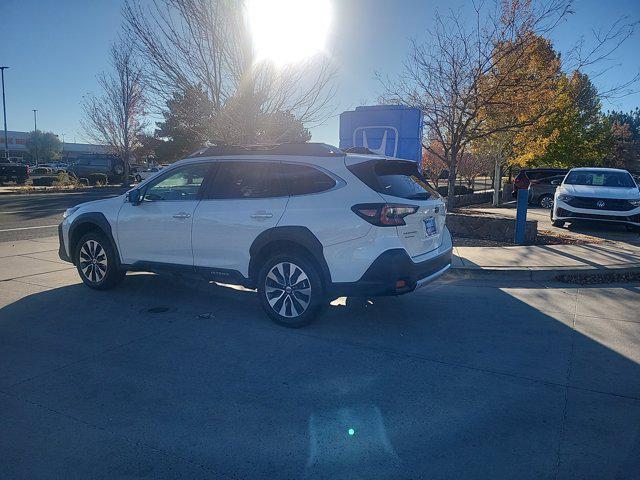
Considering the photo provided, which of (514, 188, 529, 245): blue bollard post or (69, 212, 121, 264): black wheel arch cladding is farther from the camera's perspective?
(514, 188, 529, 245): blue bollard post

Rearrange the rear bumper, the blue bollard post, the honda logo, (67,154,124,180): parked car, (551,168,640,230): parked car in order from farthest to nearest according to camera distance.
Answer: (67,154,124,180): parked car → (551,168,640,230): parked car → the honda logo → the blue bollard post → the rear bumper

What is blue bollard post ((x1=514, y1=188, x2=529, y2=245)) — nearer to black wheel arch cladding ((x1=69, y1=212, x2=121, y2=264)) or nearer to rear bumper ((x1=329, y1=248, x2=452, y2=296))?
rear bumper ((x1=329, y1=248, x2=452, y2=296))

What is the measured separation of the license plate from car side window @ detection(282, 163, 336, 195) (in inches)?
40.1

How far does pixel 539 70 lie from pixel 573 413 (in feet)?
35.7

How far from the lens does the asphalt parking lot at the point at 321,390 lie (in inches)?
111

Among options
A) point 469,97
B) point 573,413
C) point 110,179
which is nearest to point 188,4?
point 469,97

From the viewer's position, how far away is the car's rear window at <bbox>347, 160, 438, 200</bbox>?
4.78 meters

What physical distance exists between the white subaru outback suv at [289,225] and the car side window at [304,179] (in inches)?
0.4

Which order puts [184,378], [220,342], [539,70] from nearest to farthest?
[184,378] → [220,342] → [539,70]

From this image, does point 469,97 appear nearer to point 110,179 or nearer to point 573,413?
point 573,413

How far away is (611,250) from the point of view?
9.16m

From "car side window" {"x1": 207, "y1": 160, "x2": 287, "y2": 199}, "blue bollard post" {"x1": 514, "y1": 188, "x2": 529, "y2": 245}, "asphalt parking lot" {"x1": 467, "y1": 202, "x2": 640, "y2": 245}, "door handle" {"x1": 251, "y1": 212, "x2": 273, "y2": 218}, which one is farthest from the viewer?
"asphalt parking lot" {"x1": 467, "y1": 202, "x2": 640, "y2": 245}

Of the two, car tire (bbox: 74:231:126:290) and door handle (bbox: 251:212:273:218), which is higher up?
door handle (bbox: 251:212:273:218)

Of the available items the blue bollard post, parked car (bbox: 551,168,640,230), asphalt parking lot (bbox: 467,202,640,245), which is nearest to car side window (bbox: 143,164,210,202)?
the blue bollard post
